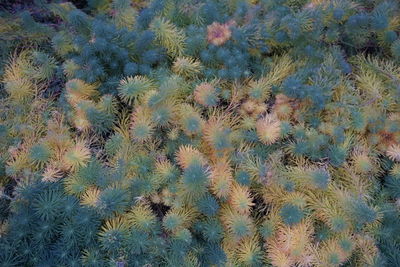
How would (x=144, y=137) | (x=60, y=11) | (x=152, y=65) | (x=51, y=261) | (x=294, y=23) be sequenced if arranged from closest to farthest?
(x=51, y=261) < (x=144, y=137) < (x=294, y=23) < (x=152, y=65) < (x=60, y=11)

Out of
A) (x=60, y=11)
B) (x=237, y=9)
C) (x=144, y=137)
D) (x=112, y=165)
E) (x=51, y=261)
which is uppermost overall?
(x=237, y=9)

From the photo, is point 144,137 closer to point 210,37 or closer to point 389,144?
point 210,37

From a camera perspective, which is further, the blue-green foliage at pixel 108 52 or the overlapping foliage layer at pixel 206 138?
the blue-green foliage at pixel 108 52

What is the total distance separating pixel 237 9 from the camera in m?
1.80

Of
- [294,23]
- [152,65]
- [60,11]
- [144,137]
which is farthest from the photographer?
[60,11]

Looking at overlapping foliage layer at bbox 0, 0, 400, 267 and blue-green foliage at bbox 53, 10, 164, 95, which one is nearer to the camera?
overlapping foliage layer at bbox 0, 0, 400, 267

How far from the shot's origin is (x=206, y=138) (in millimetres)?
1550

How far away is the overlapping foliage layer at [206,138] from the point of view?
1.42 metres

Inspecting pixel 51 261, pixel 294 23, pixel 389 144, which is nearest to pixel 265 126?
pixel 294 23

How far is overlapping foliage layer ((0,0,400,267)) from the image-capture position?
1421mm

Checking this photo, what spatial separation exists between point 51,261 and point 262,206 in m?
0.87

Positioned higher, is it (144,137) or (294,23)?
(294,23)

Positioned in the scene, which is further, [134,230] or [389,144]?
[389,144]

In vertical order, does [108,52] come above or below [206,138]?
above
